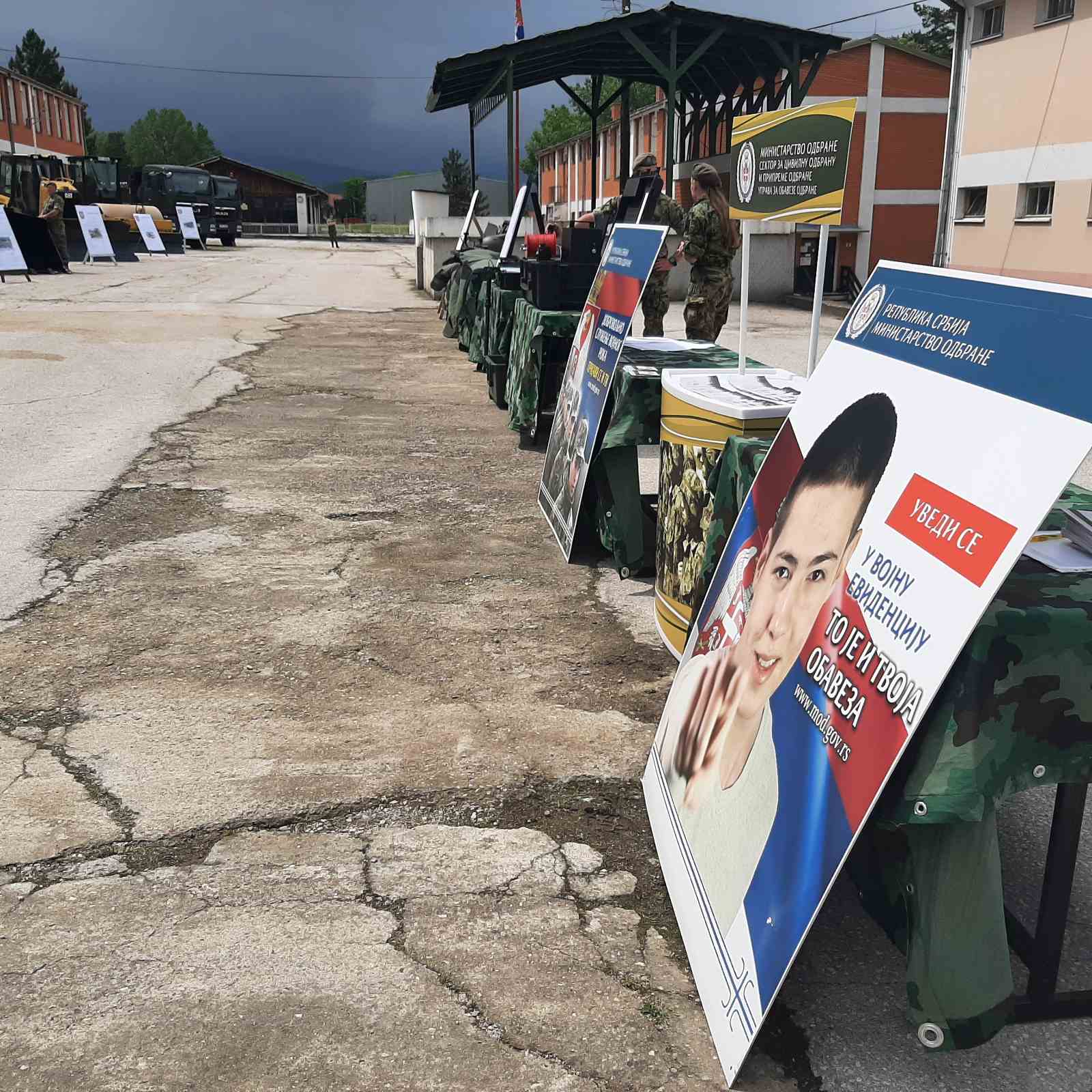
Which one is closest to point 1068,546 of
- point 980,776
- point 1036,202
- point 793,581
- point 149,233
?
point 793,581

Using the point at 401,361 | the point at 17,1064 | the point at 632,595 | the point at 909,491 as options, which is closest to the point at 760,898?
the point at 909,491

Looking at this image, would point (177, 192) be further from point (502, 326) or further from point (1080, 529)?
point (1080, 529)

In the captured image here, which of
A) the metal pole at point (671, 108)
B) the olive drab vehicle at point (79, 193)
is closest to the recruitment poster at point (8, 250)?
the olive drab vehicle at point (79, 193)

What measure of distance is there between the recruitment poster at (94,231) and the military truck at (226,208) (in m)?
12.1

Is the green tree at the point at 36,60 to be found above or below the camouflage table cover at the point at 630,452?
above

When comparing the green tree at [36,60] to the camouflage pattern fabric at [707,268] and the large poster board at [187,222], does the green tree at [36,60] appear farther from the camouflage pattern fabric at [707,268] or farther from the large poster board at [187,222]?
the camouflage pattern fabric at [707,268]

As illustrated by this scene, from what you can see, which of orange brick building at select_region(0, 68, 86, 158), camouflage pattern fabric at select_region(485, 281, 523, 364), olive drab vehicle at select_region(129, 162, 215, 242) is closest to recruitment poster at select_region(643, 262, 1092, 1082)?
camouflage pattern fabric at select_region(485, 281, 523, 364)

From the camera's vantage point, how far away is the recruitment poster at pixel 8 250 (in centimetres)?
2153

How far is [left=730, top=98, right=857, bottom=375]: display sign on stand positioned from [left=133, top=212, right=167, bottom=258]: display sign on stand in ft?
106

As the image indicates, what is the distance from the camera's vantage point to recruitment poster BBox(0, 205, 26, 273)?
70.6ft

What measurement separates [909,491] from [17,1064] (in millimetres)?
1927

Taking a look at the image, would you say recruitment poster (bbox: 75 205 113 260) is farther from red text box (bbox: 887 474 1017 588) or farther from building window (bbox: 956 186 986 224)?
red text box (bbox: 887 474 1017 588)

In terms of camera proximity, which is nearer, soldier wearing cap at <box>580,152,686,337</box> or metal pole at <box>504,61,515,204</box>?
soldier wearing cap at <box>580,152,686,337</box>

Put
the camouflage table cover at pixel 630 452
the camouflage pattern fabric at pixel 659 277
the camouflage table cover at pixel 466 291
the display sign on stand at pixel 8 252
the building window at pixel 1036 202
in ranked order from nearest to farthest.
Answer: the camouflage table cover at pixel 630 452 < the camouflage pattern fabric at pixel 659 277 < the camouflage table cover at pixel 466 291 < the building window at pixel 1036 202 < the display sign on stand at pixel 8 252
